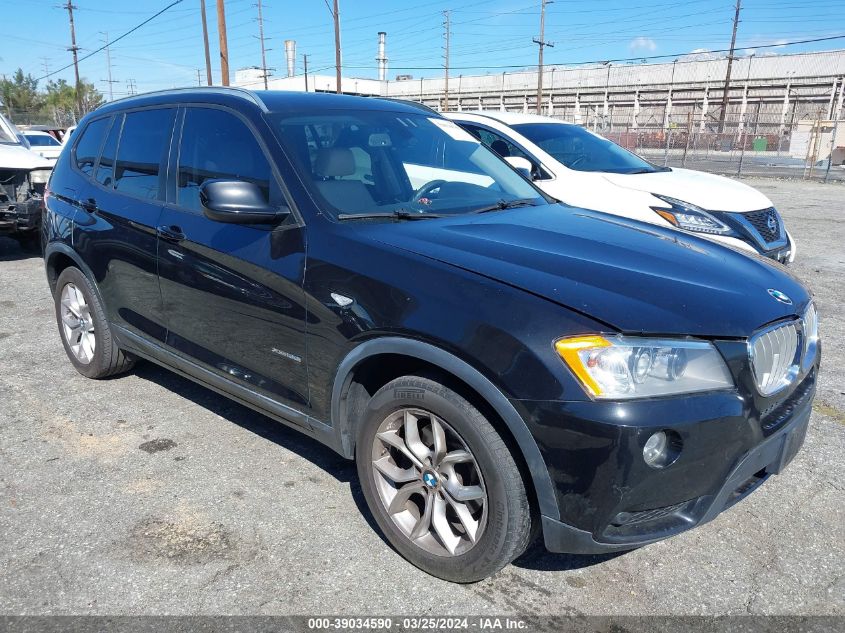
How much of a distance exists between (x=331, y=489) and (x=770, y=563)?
193 cm

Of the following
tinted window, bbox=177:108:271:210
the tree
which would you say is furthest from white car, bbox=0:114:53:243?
the tree

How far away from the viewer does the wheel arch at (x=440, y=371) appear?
2.21 m

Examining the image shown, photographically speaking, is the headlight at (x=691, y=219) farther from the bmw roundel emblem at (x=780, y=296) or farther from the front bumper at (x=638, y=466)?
the front bumper at (x=638, y=466)

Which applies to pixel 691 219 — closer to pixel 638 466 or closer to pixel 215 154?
pixel 215 154

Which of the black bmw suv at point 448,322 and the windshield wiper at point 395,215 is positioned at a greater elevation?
the windshield wiper at point 395,215

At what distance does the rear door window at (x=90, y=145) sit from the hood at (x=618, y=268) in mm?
2478

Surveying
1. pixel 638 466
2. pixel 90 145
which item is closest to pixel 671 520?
pixel 638 466

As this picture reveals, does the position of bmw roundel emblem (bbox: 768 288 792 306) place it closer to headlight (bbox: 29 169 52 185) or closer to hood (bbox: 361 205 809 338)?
hood (bbox: 361 205 809 338)

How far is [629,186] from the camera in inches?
264

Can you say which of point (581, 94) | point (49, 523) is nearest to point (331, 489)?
point (49, 523)

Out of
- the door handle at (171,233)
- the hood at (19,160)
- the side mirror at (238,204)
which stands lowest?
the door handle at (171,233)

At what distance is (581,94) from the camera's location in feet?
230

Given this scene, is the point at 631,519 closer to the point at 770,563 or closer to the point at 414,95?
the point at 770,563

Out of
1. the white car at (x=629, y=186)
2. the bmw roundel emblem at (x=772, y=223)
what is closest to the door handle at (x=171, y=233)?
the white car at (x=629, y=186)
